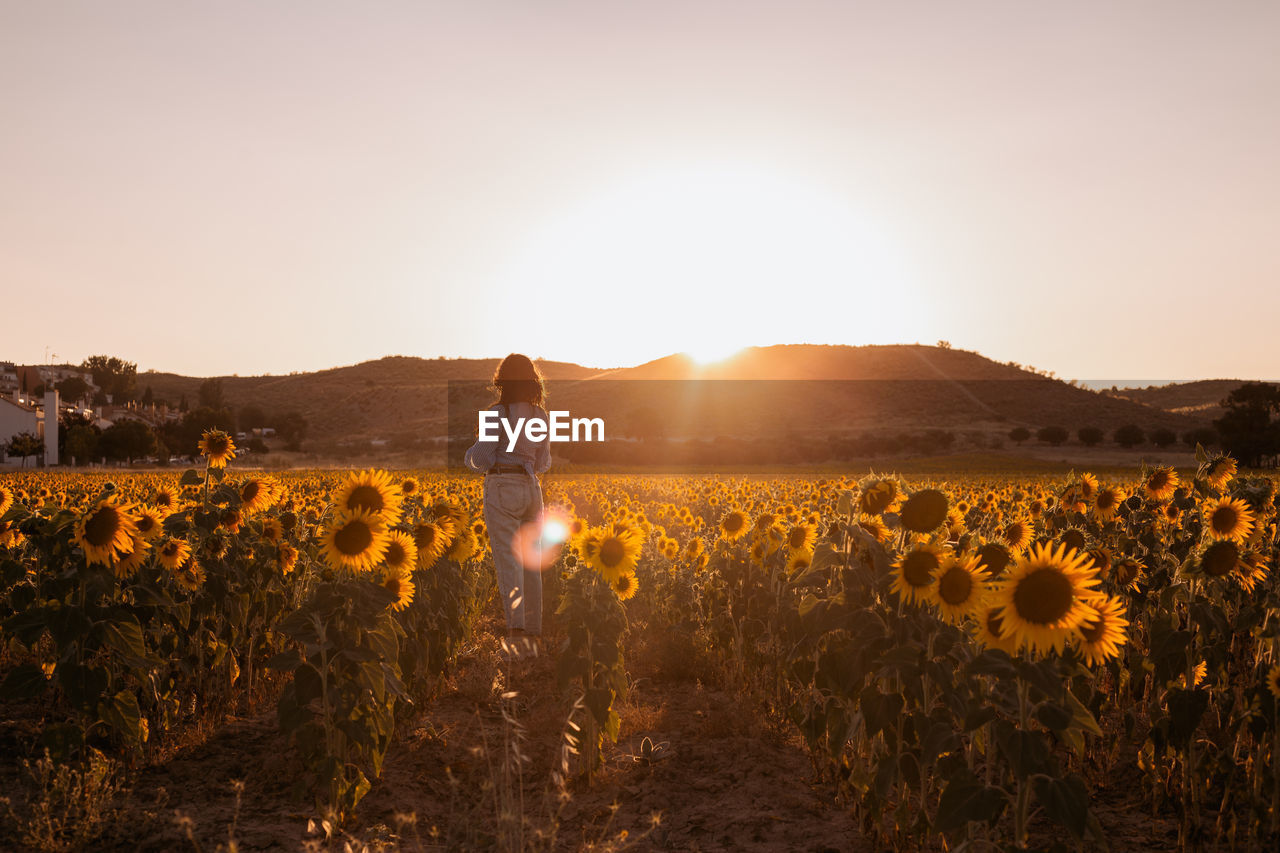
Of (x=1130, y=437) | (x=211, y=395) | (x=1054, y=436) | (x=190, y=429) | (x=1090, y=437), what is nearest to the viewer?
(x=1090, y=437)

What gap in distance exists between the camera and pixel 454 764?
18.6 feet

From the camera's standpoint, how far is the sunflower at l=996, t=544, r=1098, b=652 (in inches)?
123

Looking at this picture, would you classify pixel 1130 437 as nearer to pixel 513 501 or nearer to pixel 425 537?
pixel 513 501

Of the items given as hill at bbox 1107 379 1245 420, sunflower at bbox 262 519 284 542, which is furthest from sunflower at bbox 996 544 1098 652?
hill at bbox 1107 379 1245 420

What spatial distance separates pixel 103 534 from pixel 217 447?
6.95 feet

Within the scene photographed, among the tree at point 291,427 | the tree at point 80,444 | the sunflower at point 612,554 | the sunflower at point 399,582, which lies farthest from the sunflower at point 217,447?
the tree at point 291,427

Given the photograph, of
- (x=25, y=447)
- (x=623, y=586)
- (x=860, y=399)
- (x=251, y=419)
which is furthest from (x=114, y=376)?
(x=623, y=586)

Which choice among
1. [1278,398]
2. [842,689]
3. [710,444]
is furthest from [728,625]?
[1278,398]

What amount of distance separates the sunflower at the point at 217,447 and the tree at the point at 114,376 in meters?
149

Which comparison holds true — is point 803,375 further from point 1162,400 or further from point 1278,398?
point 1162,400

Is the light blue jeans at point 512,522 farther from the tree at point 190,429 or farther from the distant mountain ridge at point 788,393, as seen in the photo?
the distant mountain ridge at point 788,393

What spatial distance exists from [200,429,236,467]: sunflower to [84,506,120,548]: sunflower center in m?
1.90

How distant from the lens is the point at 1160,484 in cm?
693

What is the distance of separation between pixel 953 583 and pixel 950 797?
2.85ft
